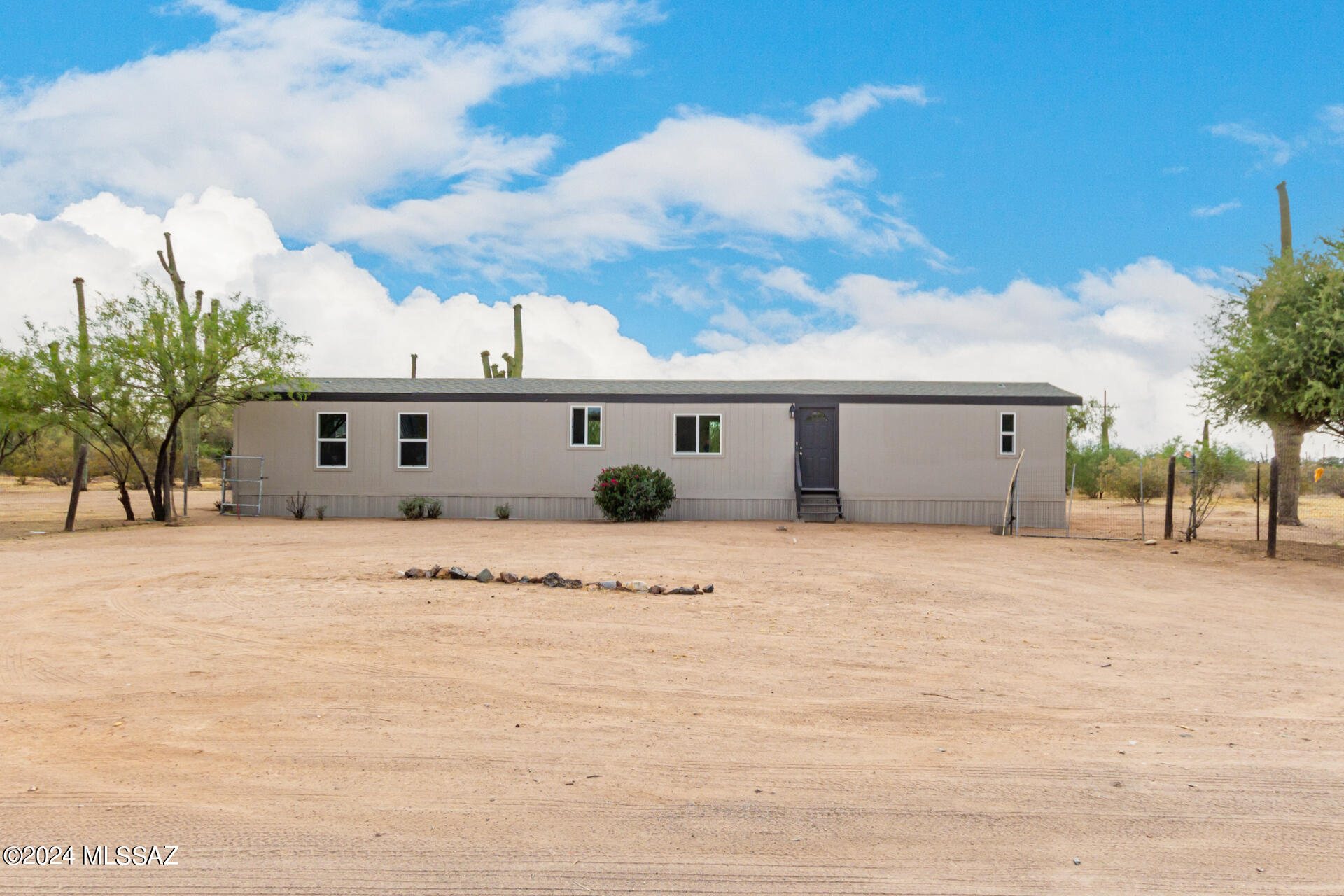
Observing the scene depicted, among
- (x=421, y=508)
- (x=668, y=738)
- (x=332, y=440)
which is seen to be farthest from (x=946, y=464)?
(x=668, y=738)

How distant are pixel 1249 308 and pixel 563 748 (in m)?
15.9

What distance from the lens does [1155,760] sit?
4.10 m

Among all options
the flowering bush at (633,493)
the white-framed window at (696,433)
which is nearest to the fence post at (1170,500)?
the white-framed window at (696,433)

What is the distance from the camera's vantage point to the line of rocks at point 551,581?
8.66 meters

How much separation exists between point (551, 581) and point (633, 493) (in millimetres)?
8348

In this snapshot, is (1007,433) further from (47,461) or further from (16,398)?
(47,461)

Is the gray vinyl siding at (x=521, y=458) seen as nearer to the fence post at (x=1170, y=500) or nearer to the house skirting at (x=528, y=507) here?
the house skirting at (x=528, y=507)

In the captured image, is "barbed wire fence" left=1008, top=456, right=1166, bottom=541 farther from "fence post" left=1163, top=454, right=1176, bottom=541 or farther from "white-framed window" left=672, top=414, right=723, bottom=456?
"white-framed window" left=672, top=414, right=723, bottom=456

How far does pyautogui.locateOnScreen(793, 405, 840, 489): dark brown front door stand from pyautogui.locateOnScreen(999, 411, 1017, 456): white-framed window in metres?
3.46

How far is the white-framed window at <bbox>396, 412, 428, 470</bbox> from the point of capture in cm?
1831

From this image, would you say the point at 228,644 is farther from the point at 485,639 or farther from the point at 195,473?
the point at 195,473

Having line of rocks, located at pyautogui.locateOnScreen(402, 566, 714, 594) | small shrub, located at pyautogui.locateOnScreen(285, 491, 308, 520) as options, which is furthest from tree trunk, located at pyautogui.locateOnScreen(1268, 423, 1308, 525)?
small shrub, located at pyautogui.locateOnScreen(285, 491, 308, 520)

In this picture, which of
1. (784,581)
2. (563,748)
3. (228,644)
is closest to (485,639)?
(228,644)

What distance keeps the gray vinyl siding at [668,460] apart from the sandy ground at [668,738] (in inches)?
347
